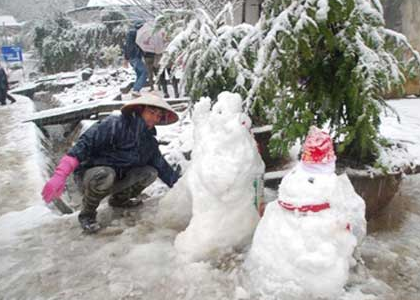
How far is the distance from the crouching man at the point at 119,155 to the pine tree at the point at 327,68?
80 cm

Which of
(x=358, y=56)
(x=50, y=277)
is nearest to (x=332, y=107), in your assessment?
(x=358, y=56)

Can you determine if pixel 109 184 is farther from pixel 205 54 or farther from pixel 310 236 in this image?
pixel 310 236

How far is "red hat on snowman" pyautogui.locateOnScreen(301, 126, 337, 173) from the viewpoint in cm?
208

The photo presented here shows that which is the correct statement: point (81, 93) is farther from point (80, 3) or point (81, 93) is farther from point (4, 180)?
point (80, 3)

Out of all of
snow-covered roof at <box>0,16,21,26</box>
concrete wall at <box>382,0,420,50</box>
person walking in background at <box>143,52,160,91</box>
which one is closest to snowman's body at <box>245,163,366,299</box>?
person walking in background at <box>143,52,160,91</box>

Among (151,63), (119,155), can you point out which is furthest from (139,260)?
(151,63)

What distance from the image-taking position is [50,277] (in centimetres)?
256

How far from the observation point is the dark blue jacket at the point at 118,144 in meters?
3.05

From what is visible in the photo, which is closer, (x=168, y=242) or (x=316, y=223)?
(x=316, y=223)

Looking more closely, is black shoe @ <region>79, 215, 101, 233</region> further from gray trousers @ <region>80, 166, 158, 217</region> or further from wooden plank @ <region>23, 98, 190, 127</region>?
wooden plank @ <region>23, 98, 190, 127</region>

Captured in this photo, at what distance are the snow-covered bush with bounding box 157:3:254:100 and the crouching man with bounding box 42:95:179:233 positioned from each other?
0.53 metres

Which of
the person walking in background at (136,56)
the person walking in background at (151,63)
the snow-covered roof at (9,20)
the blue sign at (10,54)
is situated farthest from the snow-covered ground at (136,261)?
the snow-covered roof at (9,20)

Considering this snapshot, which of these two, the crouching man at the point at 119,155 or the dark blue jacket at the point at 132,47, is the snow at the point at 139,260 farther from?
the dark blue jacket at the point at 132,47

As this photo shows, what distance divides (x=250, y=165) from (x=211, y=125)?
344 millimetres
